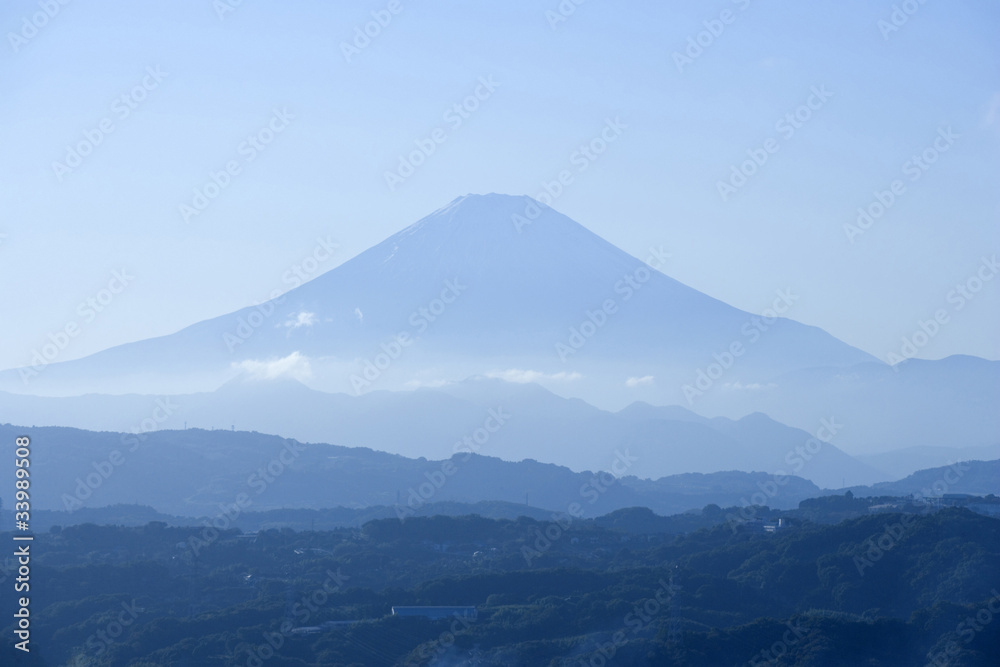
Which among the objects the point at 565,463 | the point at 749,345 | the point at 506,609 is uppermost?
the point at 749,345

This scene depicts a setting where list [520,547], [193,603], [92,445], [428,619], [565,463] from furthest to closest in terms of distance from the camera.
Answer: [565,463] < [92,445] < [520,547] < [193,603] < [428,619]

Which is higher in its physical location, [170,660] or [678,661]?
[170,660]

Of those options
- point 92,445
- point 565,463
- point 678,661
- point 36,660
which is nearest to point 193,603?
point 36,660

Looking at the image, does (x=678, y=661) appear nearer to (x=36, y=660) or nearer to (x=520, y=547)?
(x=36, y=660)

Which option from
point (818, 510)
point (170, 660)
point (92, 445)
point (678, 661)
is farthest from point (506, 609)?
point (92, 445)

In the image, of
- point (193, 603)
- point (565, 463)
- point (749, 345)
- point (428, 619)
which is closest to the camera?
point (428, 619)

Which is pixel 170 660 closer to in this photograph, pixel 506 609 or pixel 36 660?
pixel 36 660

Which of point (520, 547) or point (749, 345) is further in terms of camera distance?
point (749, 345)
